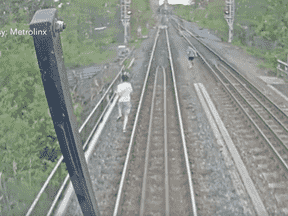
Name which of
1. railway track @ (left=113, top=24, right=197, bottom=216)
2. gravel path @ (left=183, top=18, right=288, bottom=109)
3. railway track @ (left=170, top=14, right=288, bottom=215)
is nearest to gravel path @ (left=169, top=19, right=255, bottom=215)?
railway track @ (left=113, top=24, right=197, bottom=216)

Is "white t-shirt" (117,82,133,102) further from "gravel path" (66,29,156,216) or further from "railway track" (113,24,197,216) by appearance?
"gravel path" (66,29,156,216)

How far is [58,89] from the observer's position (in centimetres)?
173

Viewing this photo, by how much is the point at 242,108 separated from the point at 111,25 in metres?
14.1

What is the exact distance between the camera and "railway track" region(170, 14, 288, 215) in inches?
223

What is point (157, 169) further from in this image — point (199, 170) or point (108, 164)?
point (108, 164)

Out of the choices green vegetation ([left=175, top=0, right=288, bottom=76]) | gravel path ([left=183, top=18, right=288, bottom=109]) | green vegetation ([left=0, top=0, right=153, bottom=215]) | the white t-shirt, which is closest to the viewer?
green vegetation ([left=0, top=0, right=153, bottom=215])

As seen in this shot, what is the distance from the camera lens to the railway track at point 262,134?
5668 mm

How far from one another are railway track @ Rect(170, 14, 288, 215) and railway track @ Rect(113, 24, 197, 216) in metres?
A: 2.19

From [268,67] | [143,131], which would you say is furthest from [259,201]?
[268,67]

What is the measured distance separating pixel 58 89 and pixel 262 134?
8.04 metres

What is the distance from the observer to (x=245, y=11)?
68.0 feet

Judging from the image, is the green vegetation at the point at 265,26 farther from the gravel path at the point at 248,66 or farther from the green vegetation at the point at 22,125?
the green vegetation at the point at 22,125

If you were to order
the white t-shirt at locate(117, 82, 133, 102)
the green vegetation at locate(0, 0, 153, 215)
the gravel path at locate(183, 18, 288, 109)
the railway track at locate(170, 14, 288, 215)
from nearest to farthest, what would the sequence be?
the green vegetation at locate(0, 0, 153, 215)
the railway track at locate(170, 14, 288, 215)
the white t-shirt at locate(117, 82, 133, 102)
the gravel path at locate(183, 18, 288, 109)

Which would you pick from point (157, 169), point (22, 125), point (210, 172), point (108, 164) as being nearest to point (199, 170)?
point (210, 172)
